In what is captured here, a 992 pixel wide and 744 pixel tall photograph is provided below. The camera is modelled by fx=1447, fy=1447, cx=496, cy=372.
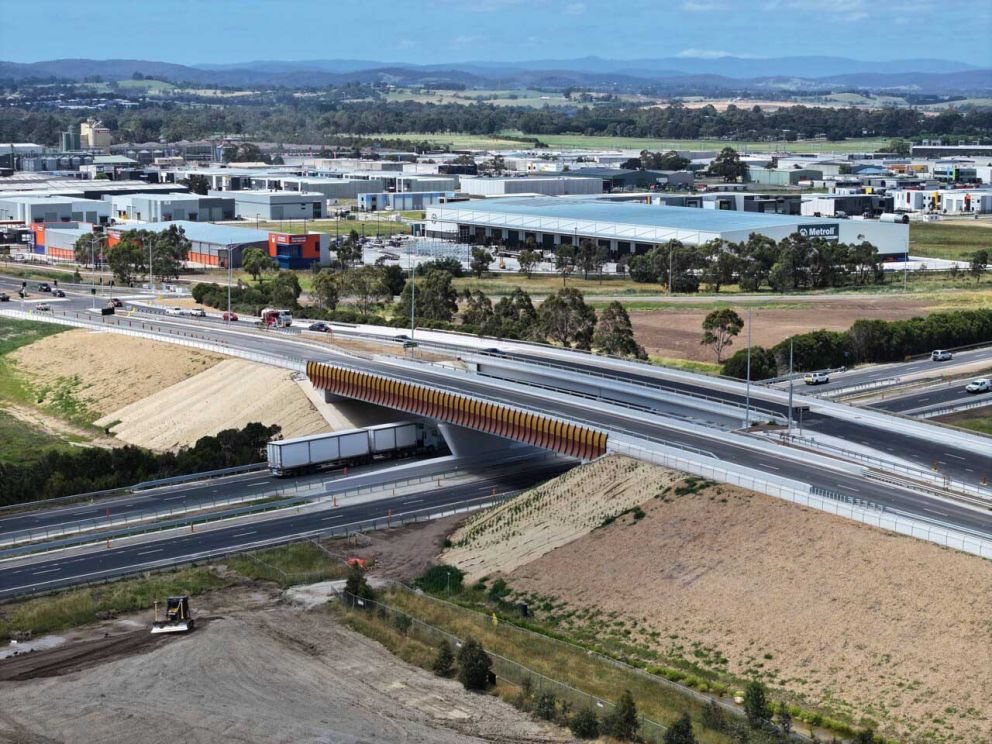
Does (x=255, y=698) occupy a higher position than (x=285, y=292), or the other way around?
(x=285, y=292)

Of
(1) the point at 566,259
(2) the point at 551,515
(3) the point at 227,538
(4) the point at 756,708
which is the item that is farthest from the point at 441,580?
(1) the point at 566,259

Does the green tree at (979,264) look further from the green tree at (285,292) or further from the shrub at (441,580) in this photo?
the shrub at (441,580)

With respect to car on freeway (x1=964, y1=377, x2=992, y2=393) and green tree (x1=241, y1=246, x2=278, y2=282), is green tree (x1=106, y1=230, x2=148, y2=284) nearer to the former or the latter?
green tree (x1=241, y1=246, x2=278, y2=282)

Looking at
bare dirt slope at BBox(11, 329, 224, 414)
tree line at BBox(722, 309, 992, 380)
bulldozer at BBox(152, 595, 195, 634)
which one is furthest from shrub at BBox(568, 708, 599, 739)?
bare dirt slope at BBox(11, 329, 224, 414)

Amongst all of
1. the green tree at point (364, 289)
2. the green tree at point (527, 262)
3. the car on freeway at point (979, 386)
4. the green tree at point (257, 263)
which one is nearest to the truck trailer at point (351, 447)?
the car on freeway at point (979, 386)

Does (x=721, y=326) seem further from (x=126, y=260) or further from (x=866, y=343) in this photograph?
(x=126, y=260)
